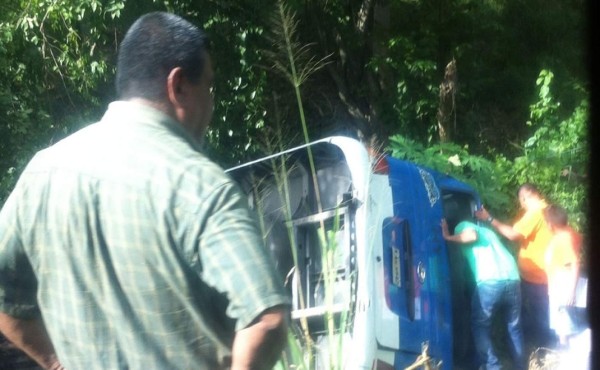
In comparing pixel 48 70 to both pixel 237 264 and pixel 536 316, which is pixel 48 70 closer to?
pixel 536 316

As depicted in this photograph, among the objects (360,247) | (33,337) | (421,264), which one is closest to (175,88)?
(33,337)

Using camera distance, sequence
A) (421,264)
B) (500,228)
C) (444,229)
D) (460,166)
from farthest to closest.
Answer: (460,166) → (500,228) → (444,229) → (421,264)

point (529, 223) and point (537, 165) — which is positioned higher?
point (537, 165)

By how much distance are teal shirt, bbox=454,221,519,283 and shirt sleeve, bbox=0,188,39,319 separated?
5.19 m

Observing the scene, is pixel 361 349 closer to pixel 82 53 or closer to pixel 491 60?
pixel 82 53

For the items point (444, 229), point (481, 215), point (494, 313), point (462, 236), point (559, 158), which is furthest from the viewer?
point (559, 158)

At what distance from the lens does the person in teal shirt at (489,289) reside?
711cm

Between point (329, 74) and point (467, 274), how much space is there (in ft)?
15.3

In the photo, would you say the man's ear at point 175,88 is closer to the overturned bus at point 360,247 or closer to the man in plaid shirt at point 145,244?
the man in plaid shirt at point 145,244

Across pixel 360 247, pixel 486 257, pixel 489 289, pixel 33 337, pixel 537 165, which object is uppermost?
pixel 33 337

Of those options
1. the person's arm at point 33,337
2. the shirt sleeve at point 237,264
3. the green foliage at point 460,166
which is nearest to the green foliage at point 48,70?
the green foliage at point 460,166

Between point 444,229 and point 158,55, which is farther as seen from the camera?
point 444,229

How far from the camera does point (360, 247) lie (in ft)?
17.5

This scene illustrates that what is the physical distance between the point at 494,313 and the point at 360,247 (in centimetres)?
227
